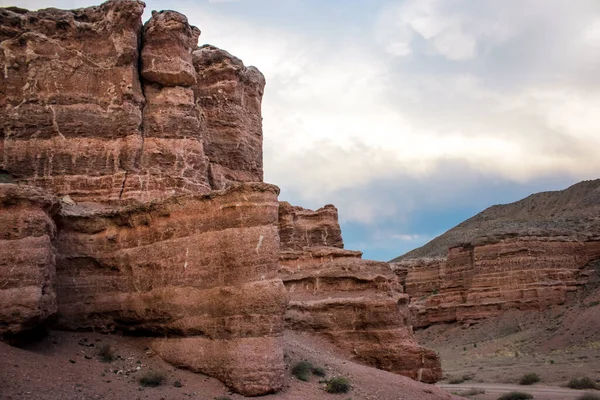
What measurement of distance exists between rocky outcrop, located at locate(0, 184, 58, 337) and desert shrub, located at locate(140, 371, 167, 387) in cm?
273

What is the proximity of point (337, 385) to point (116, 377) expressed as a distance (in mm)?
6015

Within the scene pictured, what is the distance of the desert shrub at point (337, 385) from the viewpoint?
57.0ft

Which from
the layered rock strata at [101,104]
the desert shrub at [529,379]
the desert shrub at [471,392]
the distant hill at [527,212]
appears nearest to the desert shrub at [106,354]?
the layered rock strata at [101,104]

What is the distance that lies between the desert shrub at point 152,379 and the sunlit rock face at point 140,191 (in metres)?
1.11

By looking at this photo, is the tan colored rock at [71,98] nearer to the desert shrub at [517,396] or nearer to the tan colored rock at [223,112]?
the tan colored rock at [223,112]

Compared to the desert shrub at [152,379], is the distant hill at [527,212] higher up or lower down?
higher up

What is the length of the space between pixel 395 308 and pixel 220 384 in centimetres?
951

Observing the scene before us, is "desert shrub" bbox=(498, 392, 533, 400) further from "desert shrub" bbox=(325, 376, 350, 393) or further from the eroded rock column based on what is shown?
the eroded rock column

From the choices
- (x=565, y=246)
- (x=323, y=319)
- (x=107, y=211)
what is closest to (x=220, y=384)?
(x=107, y=211)

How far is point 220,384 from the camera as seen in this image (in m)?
15.3

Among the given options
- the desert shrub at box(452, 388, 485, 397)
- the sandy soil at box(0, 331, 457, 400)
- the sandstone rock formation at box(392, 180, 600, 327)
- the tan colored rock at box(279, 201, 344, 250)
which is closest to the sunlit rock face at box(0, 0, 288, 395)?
the sandy soil at box(0, 331, 457, 400)

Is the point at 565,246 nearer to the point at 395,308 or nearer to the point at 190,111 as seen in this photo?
the point at 395,308

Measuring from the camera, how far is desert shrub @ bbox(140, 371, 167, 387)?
15.0m

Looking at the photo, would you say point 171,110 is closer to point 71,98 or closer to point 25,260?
point 71,98
